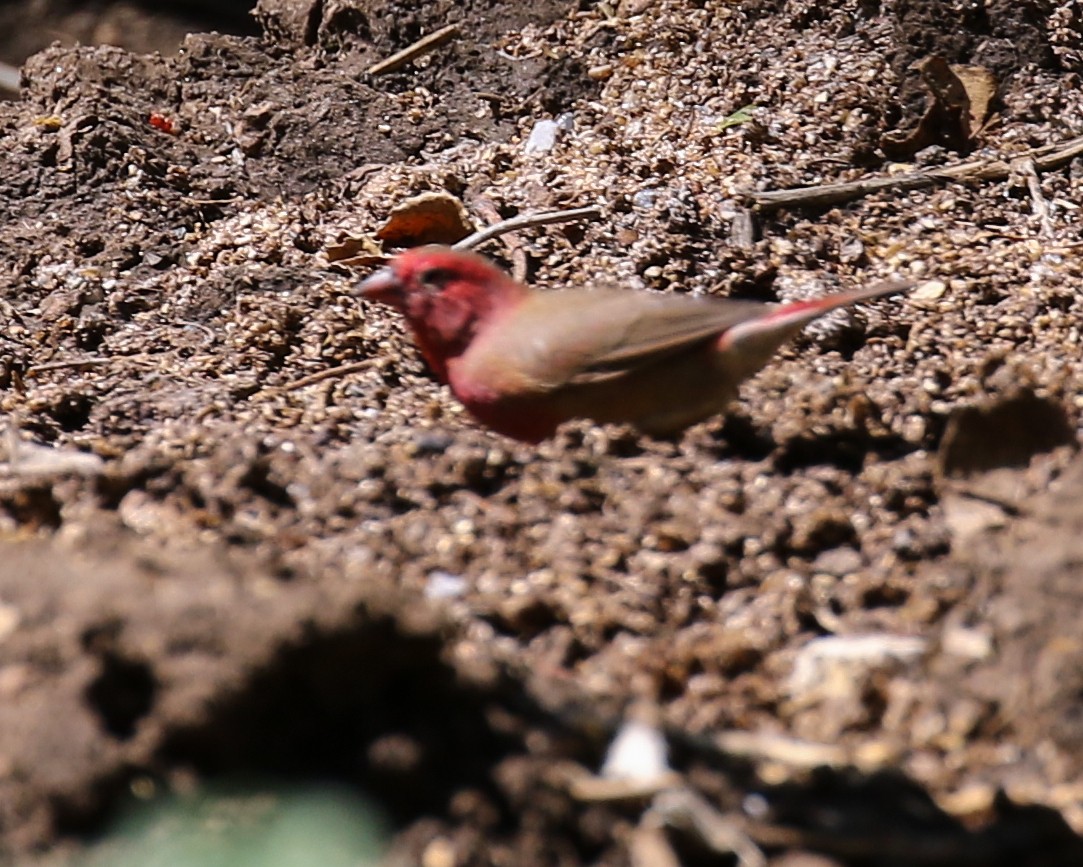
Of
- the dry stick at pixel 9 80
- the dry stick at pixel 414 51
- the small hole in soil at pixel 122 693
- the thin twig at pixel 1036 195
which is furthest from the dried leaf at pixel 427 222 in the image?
the small hole in soil at pixel 122 693

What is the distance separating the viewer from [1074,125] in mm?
4730

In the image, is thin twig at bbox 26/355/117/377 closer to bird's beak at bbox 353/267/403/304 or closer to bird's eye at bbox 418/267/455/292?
bird's beak at bbox 353/267/403/304

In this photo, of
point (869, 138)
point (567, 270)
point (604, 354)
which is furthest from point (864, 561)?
point (869, 138)

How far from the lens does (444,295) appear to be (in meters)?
3.74

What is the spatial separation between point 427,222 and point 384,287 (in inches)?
30.5

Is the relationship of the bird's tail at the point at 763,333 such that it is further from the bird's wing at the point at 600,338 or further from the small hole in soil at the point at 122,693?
the small hole in soil at the point at 122,693

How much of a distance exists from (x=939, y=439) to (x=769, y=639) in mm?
983

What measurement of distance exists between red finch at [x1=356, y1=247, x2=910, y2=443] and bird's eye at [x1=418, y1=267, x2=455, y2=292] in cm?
24

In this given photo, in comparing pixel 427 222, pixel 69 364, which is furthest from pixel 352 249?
pixel 69 364

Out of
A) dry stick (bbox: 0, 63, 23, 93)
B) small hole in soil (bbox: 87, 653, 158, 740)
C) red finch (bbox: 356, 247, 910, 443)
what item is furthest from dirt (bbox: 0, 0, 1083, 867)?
dry stick (bbox: 0, 63, 23, 93)

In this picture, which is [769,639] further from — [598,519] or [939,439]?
[939,439]

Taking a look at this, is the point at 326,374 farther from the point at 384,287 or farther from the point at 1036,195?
the point at 1036,195

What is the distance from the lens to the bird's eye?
3764mm

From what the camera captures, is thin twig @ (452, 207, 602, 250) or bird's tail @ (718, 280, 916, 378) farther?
thin twig @ (452, 207, 602, 250)
